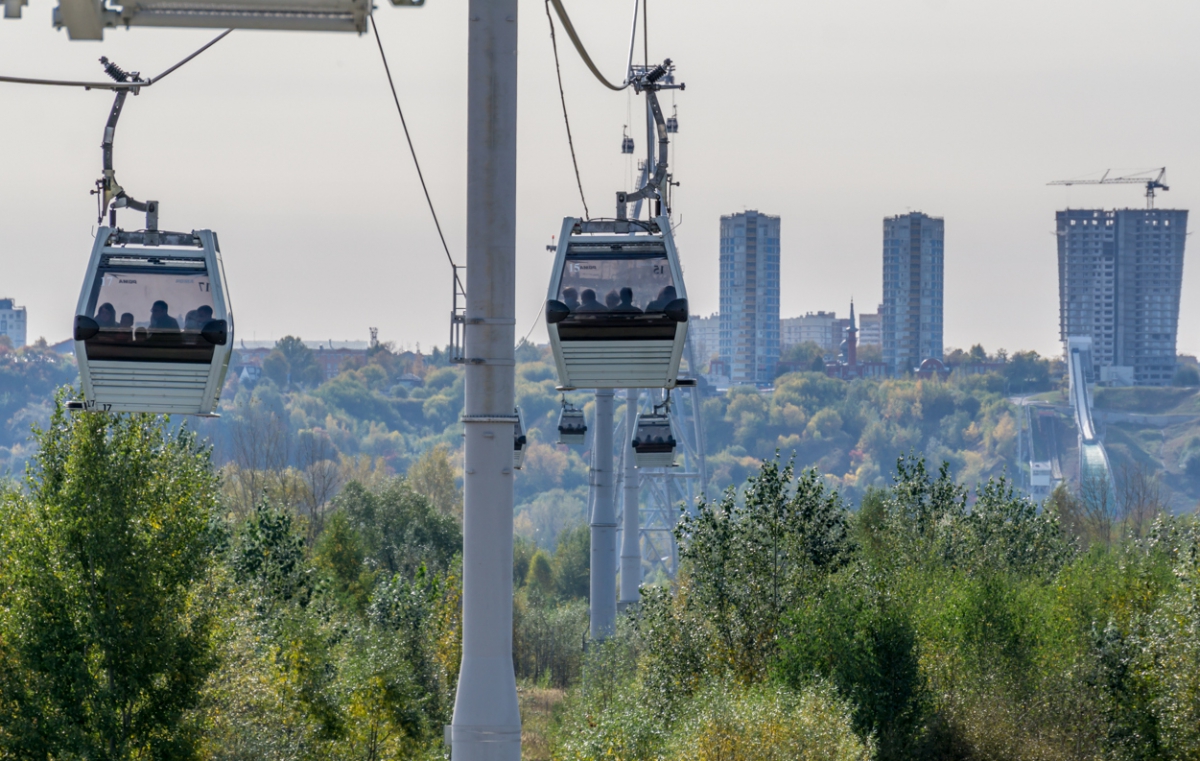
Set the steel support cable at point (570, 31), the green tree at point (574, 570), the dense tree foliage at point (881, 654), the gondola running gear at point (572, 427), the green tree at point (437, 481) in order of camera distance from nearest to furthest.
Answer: the steel support cable at point (570, 31)
the dense tree foliage at point (881, 654)
the gondola running gear at point (572, 427)
the green tree at point (437, 481)
the green tree at point (574, 570)

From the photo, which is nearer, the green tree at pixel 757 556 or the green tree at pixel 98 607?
the green tree at pixel 98 607

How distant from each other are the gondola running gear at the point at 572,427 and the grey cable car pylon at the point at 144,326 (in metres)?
16.4

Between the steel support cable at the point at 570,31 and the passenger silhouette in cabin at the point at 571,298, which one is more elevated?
the steel support cable at the point at 570,31

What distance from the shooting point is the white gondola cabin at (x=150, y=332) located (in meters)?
10.5

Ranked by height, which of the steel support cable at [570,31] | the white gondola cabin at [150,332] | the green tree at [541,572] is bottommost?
the green tree at [541,572]

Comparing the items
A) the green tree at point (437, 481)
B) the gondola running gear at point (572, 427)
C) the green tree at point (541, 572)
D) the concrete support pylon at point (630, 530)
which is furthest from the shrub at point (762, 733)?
the green tree at point (541, 572)

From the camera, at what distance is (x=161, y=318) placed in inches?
422

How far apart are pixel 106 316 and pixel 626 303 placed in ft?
12.0

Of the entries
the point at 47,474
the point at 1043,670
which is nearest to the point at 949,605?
the point at 1043,670

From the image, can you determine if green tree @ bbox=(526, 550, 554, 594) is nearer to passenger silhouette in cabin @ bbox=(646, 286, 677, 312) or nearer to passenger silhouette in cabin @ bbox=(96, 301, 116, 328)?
passenger silhouette in cabin @ bbox=(96, 301, 116, 328)

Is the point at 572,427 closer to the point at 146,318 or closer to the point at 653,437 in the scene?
the point at 653,437

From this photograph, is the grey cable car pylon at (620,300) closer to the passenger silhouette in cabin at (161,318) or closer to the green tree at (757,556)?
the passenger silhouette in cabin at (161,318)

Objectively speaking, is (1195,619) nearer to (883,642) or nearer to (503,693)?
(883,642)

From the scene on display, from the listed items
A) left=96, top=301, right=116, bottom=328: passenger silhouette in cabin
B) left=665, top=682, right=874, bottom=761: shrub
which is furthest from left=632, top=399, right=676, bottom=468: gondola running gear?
left=96, top=301, right=116, bottom=328: passenger silhouette in cabin
